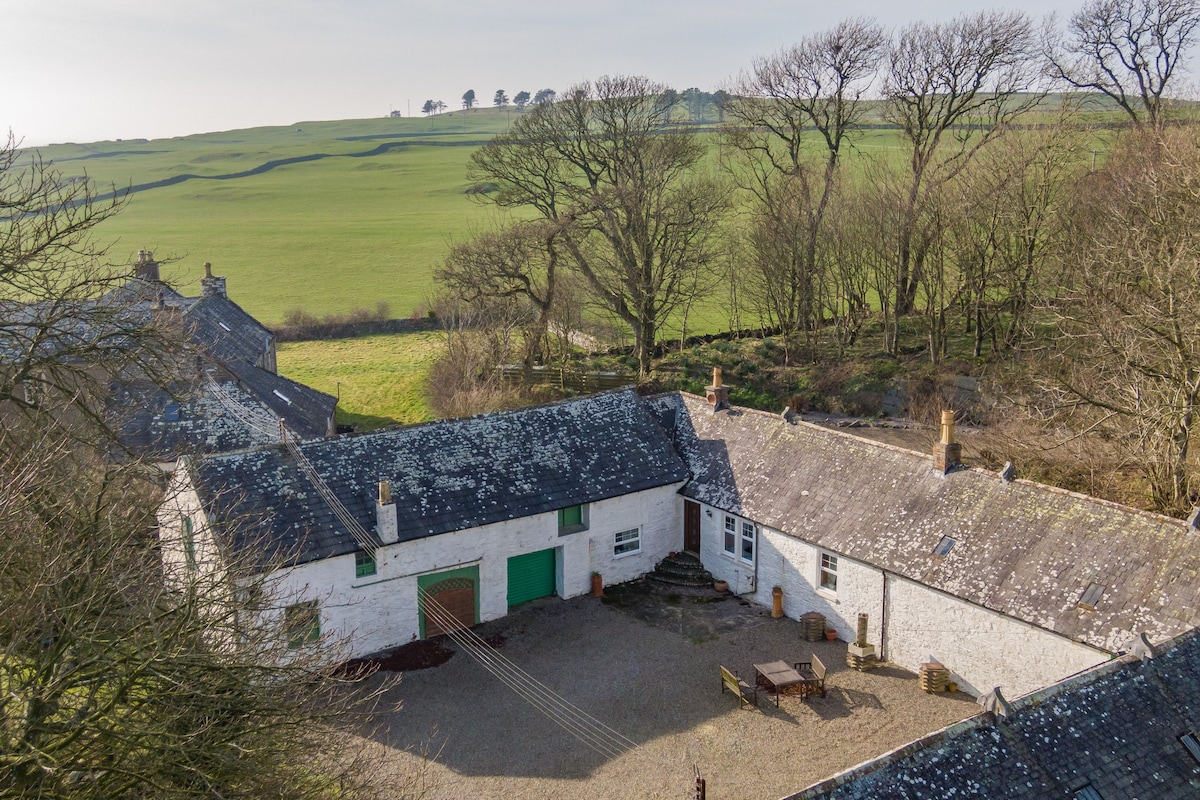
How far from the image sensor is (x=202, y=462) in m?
23.7

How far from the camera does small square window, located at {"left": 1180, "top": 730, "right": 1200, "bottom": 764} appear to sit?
15.5 metres

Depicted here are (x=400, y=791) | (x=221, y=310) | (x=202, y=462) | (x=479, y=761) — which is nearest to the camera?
(x=400, y=791)

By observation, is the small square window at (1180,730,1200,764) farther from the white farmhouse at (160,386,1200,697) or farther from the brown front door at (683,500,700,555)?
the brown front door at (683,500,700,555)

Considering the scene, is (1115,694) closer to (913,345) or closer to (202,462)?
(202,462)

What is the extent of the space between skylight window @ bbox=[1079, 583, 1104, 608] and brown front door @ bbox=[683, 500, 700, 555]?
11605mm

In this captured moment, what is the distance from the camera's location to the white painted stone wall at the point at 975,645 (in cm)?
2041

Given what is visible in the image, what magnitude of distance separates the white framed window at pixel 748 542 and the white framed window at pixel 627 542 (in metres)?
3.25

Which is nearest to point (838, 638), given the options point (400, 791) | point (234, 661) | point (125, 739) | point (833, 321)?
point (400, 791)

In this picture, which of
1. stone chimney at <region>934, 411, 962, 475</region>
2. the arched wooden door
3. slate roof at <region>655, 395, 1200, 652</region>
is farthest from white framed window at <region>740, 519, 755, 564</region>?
the arched wooden door

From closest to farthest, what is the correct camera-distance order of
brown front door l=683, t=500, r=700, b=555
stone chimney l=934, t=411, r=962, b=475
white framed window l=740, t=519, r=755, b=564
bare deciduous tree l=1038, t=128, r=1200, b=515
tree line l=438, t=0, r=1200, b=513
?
1. stone chimney l=934, t=411, r=962, b=475
2. bare deciduous tree l=1038, t=128, r=1200, b=515
3. white framed window l=740, t=519, r=755, b=564
4. brown front door l=683, t=500, r=700, b=555
5. tree line l=438, t=0, r=1200, b=513

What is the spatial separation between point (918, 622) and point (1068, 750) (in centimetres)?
813

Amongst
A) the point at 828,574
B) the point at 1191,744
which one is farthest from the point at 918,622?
the point at 1191,744

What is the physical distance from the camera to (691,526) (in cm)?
2975

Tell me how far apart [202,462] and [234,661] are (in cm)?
1046
